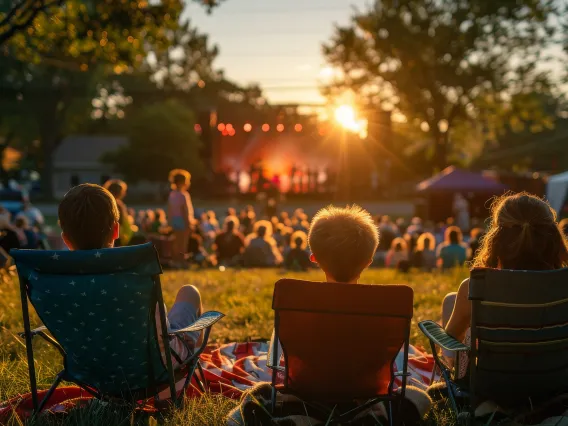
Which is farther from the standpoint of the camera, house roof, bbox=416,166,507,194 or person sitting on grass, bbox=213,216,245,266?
house roof, bbox=416,166,507,194

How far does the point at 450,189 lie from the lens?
2866 cm

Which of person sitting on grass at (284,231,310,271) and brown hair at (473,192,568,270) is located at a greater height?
brown hair at (473,192,568,270)

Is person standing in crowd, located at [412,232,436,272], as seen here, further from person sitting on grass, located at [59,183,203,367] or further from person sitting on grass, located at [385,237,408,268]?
person sitting on grass, located at [59,183,203,367]

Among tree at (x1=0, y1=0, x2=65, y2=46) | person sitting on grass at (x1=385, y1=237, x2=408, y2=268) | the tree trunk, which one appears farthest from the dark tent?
tree at (x1=0, y1=0, x2=65, y2=46)

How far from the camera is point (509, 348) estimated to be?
3059 millimetres

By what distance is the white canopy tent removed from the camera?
2439 centimetres

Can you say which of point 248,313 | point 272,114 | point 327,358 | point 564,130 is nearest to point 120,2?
point 248,313

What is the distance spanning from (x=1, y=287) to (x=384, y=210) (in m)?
35.0

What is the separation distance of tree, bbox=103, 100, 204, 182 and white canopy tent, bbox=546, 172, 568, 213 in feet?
109

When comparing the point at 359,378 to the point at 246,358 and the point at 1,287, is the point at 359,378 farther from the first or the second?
the point at 1,287

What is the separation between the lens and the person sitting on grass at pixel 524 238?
10.2 feet

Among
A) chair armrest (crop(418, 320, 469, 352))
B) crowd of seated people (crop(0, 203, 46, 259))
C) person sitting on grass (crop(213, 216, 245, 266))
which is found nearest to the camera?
chair armrest (crop(418, 320, 469, 352))

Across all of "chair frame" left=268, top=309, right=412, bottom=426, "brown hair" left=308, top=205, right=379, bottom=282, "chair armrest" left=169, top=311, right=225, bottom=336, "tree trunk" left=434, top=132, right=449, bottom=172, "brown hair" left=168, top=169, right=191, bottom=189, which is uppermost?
"tree trunk" left=434, top=132, right=449, bottom=172

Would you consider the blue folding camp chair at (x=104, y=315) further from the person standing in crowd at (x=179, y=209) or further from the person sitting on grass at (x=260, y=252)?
the person sitting on grass at (x=260, y=252)
